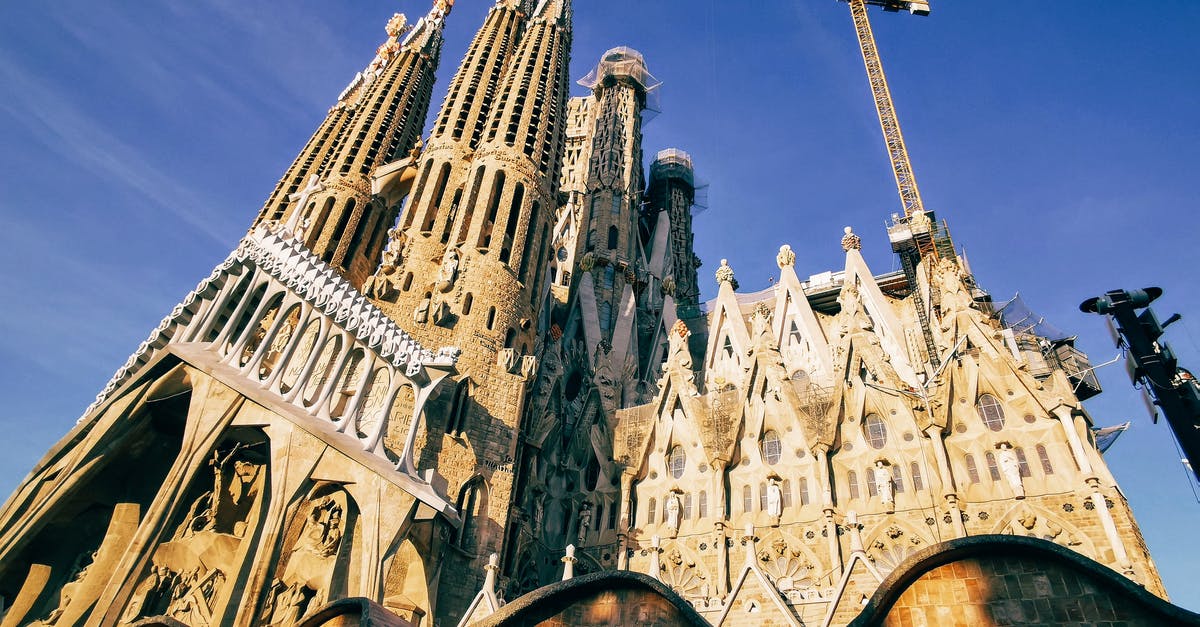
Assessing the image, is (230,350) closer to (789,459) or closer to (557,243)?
(789,459)

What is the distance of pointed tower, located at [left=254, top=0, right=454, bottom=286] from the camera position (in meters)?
28.8

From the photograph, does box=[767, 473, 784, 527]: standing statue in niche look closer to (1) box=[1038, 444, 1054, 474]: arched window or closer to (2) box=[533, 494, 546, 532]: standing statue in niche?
(2) box=[533, 494, 546, 532]: standing statue in niche

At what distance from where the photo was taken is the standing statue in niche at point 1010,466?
17375 mm

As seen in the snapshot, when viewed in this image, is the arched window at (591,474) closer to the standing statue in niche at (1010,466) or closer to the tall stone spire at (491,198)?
the tall stone spire at (491,198)

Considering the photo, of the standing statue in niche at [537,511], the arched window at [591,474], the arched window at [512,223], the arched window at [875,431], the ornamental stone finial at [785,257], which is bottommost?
A: the standing statue in niche at [537,511]

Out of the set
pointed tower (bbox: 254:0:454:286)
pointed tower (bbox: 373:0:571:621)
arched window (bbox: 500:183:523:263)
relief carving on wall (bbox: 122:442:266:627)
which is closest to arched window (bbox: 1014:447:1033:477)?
pointed tower (bbox: 373:0:571:621)

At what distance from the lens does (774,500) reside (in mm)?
19953

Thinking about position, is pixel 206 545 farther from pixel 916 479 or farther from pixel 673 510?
pixel 916 479

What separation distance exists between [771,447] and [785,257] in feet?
36.4

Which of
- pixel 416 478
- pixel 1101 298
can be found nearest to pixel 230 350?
pixel 416 478

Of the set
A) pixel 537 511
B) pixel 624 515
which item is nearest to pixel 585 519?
pixel 624 515

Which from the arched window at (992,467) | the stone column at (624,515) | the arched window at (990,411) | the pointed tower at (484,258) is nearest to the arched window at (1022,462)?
the arched window at (992,467)

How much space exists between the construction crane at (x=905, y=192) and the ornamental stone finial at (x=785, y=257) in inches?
200

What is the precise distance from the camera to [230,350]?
717 inches
